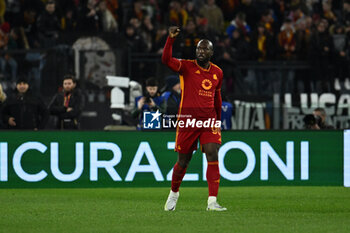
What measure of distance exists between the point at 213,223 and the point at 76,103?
7.72 meters

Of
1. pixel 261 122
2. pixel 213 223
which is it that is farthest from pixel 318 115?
pixel 213 223

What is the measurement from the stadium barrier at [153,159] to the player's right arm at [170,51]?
203 inches

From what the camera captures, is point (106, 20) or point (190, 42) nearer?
point (190, 42)

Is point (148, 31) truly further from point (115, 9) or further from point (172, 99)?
point (172, 99)

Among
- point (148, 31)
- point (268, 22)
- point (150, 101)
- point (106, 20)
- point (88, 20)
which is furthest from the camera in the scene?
point (268, 22)

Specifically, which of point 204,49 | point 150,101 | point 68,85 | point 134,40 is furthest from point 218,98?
point 134,40

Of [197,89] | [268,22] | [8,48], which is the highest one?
[268,22]

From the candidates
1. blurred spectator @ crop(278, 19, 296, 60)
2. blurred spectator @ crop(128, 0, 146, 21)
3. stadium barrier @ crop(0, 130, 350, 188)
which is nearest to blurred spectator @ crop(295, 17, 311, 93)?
blurred spectator @ crop(278, 19, 296, 60)

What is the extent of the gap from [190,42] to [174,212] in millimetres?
10441

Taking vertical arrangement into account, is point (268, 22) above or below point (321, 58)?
above

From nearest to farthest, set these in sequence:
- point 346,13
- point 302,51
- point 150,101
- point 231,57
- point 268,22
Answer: point 150,101
point 231,57
point 302,51
point 268,22
point 346,13

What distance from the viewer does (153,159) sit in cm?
1616

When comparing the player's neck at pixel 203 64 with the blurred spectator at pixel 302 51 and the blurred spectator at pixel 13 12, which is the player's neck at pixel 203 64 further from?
the blurred spectator at pixel 13 12

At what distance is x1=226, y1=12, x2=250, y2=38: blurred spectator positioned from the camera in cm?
2344
